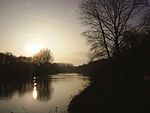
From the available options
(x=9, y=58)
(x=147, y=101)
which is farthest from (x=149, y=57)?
(x=9, y=58)

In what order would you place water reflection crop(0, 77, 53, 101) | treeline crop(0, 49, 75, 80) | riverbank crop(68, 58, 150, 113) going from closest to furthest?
riverbank crop(68, 58, 150, 113), water reflection crop(0, 77, 53, 101), treeline crop(0, 49, 75, 80)

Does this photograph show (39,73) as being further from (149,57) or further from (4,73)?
(149,57)

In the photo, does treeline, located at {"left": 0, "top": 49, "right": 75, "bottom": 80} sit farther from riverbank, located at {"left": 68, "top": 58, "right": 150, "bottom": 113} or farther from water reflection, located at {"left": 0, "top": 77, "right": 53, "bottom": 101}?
riverbank, located at {"left": 68, "top": 58, "right": 150, "bottom": 113}

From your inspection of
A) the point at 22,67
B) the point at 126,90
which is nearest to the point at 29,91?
the point at 126,90

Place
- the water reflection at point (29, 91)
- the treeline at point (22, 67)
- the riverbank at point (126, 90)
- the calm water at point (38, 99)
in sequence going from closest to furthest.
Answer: the riverbank at point (126, 90) < the calm water at point (38, 99) < the water reflection at point (29, 91) < the treeline at point (22, 67)

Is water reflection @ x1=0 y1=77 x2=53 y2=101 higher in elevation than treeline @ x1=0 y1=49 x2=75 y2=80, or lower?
lower

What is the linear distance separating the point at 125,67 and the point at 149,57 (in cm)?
202

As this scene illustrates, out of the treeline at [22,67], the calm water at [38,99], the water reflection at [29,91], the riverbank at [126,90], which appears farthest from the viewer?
the treeline at [22,67]

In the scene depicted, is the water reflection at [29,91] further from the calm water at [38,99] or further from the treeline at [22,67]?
the treeline at [22,67]

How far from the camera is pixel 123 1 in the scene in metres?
21.8

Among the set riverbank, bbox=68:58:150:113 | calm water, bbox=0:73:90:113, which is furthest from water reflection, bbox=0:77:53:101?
riverbank, bbox=68:58:150:113

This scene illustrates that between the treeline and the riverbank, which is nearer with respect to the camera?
the riverbank

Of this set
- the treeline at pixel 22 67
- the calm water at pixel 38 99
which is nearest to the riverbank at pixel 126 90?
the calm water at pixel 38 99

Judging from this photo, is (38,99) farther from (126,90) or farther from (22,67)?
(22,67)
